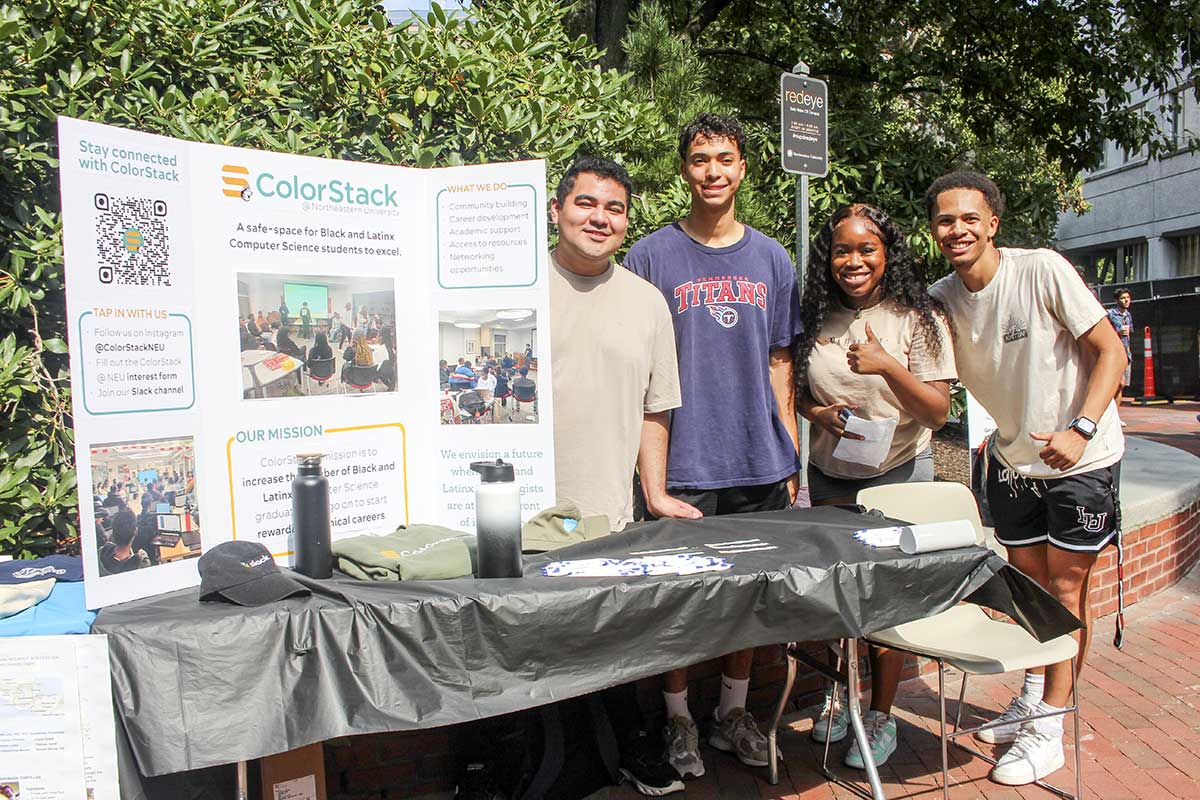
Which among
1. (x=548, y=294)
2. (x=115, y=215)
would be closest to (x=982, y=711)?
(x=548, y=294)

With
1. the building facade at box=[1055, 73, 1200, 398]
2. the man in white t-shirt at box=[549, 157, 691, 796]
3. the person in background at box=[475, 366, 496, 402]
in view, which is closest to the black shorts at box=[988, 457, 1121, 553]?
the man in white t-shirt at box=[549, 157, 691, 796]

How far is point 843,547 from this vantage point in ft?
8.75

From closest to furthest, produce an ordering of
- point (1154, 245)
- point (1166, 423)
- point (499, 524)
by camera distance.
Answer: point (499, 524)
point (1166, 423)
point (1154, 245)

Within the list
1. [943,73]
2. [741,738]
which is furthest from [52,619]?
[943,73]

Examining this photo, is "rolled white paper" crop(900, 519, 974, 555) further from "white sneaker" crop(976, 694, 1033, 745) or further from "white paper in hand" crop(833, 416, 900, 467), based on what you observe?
"white sneaker" crop(976, 694, 1033, 745)

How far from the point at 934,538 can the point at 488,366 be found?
4.53 ft

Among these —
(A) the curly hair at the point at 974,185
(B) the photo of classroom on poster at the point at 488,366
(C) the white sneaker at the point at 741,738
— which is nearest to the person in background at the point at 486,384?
(B) the photo of classroom on poster at the point at 488,366

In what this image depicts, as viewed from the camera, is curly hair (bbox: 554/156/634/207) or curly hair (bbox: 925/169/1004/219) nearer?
curly hair (bbox: 554/156/634/207)

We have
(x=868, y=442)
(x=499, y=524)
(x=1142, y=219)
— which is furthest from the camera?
(x=1142, y=219)

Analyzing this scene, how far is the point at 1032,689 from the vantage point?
3488mm

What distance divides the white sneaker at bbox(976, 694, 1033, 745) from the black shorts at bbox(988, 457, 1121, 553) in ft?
2.11

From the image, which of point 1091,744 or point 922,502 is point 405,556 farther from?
point 1091,744

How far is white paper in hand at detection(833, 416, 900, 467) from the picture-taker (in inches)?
126

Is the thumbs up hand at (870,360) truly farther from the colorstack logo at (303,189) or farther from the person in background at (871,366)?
the colorstack logo at (303,189)
